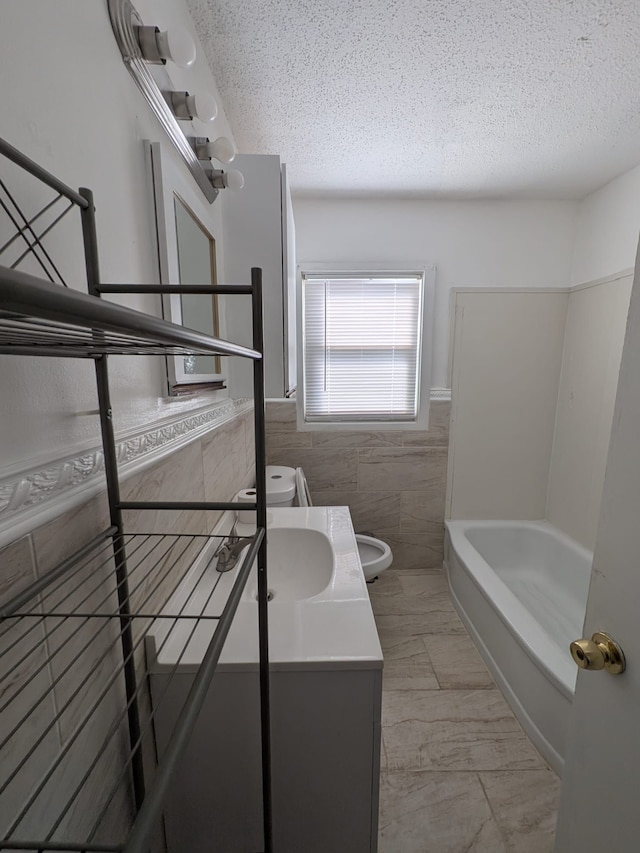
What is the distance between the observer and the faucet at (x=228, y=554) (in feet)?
3.18

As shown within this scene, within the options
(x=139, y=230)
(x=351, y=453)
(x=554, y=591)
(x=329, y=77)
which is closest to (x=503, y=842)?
(x=554, y=591)

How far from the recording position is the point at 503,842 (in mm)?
1059

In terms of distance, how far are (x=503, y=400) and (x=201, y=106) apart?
2222mm

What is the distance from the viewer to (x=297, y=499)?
175 centimetres

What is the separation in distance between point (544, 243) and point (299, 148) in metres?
1.62

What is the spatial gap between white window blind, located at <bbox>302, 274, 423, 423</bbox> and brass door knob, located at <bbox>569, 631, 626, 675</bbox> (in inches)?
69.4

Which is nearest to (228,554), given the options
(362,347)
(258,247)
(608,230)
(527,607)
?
(258,247)

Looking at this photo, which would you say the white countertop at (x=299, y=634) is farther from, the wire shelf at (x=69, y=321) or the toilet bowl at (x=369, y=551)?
the toilet bowl at (x=369, y=551)

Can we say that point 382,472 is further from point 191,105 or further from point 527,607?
point 191,105

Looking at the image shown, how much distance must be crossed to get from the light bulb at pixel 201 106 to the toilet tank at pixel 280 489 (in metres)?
1.24

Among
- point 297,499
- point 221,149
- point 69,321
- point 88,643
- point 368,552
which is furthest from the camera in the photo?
point 368,552

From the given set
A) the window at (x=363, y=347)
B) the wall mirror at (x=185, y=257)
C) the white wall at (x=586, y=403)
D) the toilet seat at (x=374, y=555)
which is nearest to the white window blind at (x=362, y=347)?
the window at (x=363, y=347)

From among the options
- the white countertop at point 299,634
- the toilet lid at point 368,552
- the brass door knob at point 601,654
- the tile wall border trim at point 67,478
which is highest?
the tile wall border trim at point 67,478

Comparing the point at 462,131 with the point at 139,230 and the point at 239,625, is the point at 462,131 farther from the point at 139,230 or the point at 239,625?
the point at 239,625
